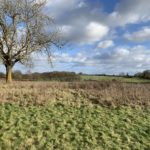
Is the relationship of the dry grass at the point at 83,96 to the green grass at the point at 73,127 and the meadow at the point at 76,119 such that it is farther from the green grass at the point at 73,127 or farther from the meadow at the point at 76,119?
the green grass at the point at 73,127

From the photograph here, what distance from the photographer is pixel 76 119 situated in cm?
1511

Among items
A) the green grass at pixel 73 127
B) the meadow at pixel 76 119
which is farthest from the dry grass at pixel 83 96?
the green grass at pixel 73 127

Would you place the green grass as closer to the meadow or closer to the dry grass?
the meadow

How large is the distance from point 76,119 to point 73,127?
1.19 metres

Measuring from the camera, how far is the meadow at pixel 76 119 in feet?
40.6

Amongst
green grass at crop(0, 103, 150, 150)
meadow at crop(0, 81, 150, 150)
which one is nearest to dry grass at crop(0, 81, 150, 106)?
meadow at crop(0, 81, 150, 150)

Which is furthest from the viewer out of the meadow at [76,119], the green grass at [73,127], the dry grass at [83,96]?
the dry grass at [83,96]

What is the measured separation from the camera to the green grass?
1223 cm

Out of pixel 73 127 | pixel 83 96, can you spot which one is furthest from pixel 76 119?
pixel 83 96

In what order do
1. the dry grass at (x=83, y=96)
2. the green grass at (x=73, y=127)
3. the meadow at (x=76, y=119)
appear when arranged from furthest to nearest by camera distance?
the dry grass at (x=83, y=96), the meadow at (x=76, y=119), the green grass at (x=73, y=127)

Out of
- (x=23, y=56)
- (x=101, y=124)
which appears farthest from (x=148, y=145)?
(x=23, y=56)

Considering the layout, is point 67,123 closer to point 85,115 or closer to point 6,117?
point 85,115

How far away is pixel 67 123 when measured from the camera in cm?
1450

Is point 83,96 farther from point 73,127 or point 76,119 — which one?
point 73,127
